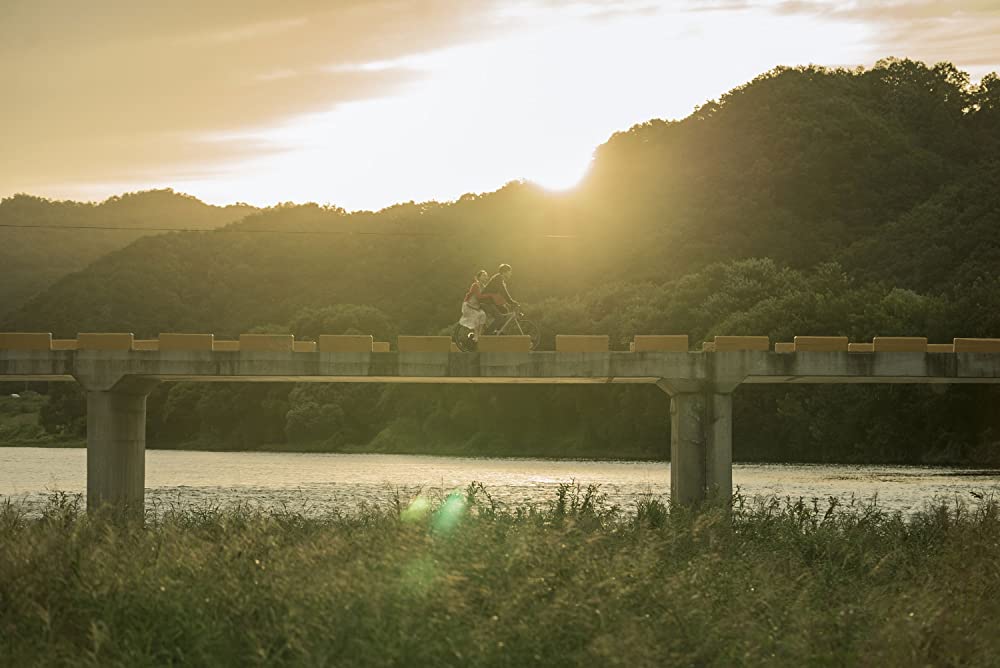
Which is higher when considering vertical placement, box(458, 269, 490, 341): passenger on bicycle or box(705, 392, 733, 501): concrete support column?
box(458, 269, 490, 341): passenger on bicycle

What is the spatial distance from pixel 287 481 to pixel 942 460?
42.3m

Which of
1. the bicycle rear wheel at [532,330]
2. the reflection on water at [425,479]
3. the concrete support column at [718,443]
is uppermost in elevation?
the bicycle rear wheel at [532,330]

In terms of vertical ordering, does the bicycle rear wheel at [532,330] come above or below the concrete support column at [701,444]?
above

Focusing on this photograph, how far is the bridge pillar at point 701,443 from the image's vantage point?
41.1 meters

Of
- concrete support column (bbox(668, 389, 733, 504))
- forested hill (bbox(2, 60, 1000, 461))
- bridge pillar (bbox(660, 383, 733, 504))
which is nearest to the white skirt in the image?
bridge pillar (bbox(660, 383, 733, 504))

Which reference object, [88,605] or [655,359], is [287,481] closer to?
[655,359]

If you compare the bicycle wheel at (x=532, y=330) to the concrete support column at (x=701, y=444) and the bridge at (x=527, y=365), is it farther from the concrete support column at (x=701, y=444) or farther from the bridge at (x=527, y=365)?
the concrete support column at (x=701, y=444)

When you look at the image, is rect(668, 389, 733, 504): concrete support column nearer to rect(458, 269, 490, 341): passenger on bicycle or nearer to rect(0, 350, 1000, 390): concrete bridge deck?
rect(0, 350, 1000, 390): concrete bridge deck

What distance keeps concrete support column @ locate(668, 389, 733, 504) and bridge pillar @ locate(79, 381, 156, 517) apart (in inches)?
683

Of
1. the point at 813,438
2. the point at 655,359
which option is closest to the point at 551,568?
the point at 655,359

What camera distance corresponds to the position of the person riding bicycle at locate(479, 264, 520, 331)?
3759cm

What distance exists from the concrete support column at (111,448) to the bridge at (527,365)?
0.04 metres

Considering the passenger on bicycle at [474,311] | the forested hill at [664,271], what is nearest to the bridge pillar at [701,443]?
the passenger on bicycle at [474,311]

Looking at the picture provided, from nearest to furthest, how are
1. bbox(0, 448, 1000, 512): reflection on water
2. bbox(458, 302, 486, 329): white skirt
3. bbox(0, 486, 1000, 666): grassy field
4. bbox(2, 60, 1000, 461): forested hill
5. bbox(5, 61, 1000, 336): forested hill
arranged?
1. bbox(0, 486, 1000, 666): grassy field
2. bbox(458, 302, 486, 329): white skirt
3. bbox(0, 448, 1000, 512): reflection on water
4. bbox(2, 60, 1000, 461): forested hill
5. bbox(5, 61, 1000, 336): forested hill
